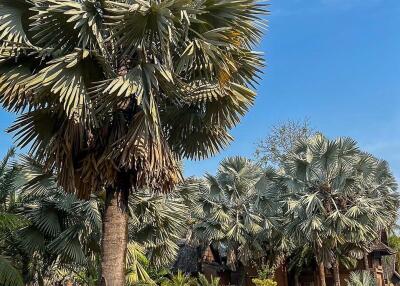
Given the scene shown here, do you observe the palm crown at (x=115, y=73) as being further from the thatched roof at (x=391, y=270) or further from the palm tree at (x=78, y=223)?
the thatched roof at (x=391, y=270)

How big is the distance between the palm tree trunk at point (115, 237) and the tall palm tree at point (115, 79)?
16 mm

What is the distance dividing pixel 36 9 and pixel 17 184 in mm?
5803

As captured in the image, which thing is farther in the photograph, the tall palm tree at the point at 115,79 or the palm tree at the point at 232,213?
the palm tree at the point at 232,213

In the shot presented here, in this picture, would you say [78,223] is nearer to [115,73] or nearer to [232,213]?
[115,73]

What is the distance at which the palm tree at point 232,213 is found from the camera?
2434cm

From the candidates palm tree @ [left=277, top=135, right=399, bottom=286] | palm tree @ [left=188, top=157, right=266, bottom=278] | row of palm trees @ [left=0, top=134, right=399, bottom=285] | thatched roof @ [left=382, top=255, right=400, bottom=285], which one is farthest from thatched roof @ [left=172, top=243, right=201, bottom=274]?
thatched roof @ [left=382, top=255, right=400, bottom=285]

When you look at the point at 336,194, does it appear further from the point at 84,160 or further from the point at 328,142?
the point at 84,160

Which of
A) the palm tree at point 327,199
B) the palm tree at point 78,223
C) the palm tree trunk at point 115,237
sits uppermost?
the palm tree at point 327,199

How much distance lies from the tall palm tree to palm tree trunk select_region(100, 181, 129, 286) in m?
0.02

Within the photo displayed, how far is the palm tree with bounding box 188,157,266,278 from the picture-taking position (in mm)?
24344

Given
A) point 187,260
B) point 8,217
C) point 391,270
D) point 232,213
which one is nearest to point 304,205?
point 232,213

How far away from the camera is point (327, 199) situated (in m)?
20.8

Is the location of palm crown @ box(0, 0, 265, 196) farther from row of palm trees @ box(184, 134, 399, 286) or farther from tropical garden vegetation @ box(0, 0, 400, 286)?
row of palm trees @ box(184, 134, 399, 286)

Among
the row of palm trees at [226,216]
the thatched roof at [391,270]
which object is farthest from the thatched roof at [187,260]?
the thatched roof at [391,270]
